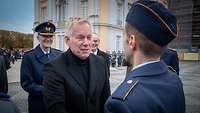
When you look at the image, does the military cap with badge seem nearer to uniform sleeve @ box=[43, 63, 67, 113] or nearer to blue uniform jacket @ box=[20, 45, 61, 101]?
blue uniform jacket @ box=[20, 45, 61, 101]

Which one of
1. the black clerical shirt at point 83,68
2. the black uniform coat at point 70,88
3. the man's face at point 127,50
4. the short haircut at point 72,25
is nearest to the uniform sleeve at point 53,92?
the black uniform coat at point 70,88

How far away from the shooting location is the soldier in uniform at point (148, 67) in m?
1.62

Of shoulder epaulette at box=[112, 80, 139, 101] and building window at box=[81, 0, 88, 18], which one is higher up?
building window at box=[81, 0, 88, 18]

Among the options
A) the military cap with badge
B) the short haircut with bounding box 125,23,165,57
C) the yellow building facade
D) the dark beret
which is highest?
the yellow building facade

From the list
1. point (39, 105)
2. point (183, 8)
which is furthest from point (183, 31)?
point (39, 105)

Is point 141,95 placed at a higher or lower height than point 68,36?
A: lower

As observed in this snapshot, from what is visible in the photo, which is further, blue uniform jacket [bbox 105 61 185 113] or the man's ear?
the man's ear

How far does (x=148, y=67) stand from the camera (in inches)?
68.8

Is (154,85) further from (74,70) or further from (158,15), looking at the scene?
(74,70)

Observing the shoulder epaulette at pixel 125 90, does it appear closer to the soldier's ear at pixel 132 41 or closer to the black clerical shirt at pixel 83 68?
the soldier's ear at pixel 132 41

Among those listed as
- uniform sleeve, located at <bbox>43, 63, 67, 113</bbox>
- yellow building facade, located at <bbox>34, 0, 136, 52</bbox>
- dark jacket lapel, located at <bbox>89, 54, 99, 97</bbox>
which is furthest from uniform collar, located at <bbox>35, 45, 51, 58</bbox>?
yellow building facade, located at <bbox>34, 0, 136, 52</bbox>

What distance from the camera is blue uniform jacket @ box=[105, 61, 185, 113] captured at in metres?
1.59

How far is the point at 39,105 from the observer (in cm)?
374

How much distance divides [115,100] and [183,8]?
3521cm
